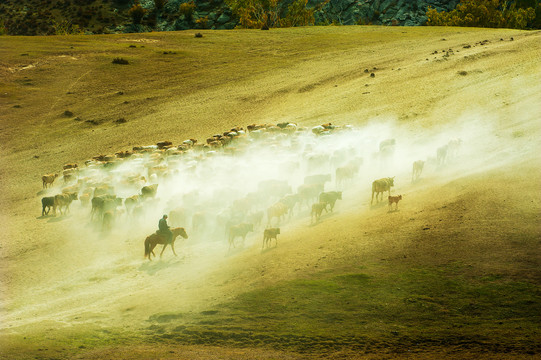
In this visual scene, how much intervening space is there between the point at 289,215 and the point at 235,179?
680cm

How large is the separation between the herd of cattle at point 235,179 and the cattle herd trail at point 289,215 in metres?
0.13

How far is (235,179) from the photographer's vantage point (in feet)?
94.3

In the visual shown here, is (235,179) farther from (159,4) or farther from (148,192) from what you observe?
(159,4)

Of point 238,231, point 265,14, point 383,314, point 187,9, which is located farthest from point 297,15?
point 383,314

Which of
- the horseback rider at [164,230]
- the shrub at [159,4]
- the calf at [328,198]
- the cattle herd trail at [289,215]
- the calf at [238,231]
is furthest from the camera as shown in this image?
the shrub at [159,4]

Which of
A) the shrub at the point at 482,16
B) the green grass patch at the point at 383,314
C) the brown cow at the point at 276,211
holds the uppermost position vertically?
the shrub at the point at 482,16

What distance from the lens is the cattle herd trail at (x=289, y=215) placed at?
12.7 metres

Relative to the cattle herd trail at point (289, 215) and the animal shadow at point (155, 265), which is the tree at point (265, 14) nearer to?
the cattle herd trail at point (289, 215)

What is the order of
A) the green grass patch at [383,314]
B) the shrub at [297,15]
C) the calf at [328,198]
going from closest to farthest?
1. the green grass patch at [383,314]
2. the calf at [328,198]
3. the shrub at [297,15]

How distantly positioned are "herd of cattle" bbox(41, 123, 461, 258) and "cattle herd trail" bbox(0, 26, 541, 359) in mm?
131

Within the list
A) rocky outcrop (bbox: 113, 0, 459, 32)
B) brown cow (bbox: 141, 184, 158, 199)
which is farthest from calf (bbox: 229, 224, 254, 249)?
rocky outcrop (bbox: 113, 0, 459, 32)

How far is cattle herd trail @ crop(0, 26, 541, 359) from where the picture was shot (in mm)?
12656

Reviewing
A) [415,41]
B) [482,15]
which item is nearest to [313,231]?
[415,41]

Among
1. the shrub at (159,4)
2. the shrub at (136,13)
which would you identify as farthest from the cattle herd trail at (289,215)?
the shrub at (159,4)
